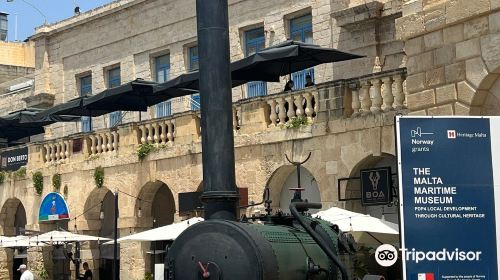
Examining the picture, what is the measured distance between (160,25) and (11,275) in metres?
8.34

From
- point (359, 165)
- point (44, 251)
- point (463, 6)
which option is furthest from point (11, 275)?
point (463, 6)

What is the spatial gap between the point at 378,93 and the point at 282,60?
2741mm

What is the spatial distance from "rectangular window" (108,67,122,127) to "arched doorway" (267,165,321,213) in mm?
10486

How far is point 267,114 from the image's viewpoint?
64.1ft

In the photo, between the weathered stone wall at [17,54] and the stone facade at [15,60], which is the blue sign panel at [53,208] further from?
the weathered stone wall at [17,54]

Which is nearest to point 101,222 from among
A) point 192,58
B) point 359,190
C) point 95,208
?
point 95,208

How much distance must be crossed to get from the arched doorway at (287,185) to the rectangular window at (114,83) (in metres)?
10.5

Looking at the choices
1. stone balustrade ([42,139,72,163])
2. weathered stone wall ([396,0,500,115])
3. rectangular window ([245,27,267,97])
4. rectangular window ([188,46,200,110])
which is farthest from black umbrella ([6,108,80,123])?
weathered stone wall ([396,0,500,115])

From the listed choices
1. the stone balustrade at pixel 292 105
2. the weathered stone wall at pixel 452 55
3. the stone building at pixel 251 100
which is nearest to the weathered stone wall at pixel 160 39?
the stone building at pixel 251 100

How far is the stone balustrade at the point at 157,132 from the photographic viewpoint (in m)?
21.9

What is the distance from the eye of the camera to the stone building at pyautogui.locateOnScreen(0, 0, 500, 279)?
536 inches

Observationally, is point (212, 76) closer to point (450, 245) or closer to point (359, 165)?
point (450, 245)

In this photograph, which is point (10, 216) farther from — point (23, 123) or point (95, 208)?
point (95, 208)

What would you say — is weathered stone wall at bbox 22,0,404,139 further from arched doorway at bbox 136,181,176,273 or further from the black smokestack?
the black smokestack
